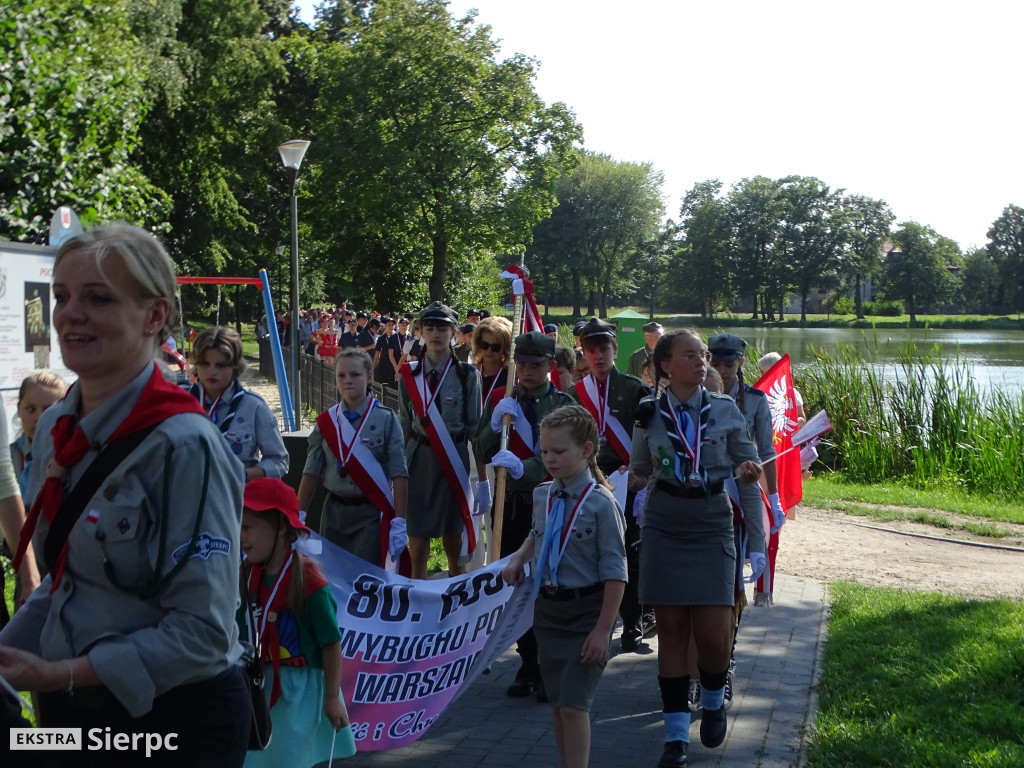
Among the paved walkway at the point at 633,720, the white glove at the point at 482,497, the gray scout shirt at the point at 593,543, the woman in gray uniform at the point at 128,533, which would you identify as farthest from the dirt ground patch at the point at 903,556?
the woman in gray uniform at the point at 128,533

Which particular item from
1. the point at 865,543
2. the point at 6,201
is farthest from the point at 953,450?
the point at 6,201

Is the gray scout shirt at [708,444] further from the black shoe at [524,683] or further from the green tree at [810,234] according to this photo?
the green tree at [810,234]

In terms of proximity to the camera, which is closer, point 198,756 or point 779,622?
point 198,756

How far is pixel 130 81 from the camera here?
1445 centimetres

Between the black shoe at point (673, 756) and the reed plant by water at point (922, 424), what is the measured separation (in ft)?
37.6

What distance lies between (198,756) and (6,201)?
1084cm

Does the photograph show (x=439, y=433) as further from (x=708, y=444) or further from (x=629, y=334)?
(x=629, y=334)

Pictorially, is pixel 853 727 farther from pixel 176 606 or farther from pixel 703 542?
pixel 176 606

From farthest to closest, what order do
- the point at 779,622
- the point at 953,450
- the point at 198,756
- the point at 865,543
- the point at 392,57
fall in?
the point at 392,57, the point at 953,450, the point at 865,543, the point at 779,622, the point at 198,756

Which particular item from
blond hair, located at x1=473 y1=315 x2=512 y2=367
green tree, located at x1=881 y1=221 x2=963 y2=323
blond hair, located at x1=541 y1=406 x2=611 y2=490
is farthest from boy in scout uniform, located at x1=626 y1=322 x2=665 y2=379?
green tree, located at x1=881 y1=221 x2=963 y2=323

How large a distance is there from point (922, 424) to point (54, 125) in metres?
12.9

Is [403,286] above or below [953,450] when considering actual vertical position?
above

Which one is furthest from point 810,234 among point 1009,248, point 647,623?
point 647,623

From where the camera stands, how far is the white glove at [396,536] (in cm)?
608
